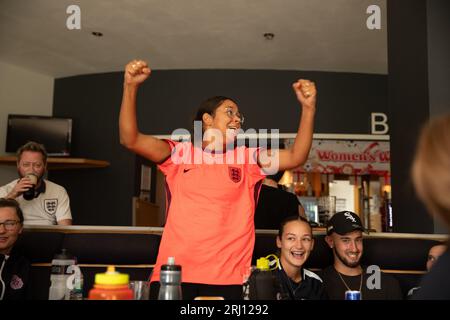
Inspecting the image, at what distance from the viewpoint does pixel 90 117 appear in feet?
19.7

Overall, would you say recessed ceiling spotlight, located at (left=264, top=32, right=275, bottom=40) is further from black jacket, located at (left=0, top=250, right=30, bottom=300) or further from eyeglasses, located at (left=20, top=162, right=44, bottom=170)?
black jacket, located at (left=0, top=250, right=30, bottom=300)

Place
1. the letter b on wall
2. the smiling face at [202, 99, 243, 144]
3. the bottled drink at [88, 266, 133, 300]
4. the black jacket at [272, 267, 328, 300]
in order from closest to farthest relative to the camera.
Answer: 1. the bottled drink at [88, 266, 133, 300]
2. the smiling face at [202, 99, 243, 144]
3. the black jacket at [272, 267, 328, 300]
4. the letter b on wall

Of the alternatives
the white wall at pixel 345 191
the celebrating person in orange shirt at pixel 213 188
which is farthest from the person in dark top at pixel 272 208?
the white wall at pixel 345 191

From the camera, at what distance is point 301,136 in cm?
162

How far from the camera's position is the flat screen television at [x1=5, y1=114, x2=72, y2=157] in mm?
5660

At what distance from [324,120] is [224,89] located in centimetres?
110

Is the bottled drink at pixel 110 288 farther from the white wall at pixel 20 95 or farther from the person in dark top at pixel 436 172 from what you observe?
the white wall at pixel 20 95

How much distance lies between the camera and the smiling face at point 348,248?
7.45ft

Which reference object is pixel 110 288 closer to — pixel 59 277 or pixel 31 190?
pixel 59 277

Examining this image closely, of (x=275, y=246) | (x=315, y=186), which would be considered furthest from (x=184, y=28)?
(x=275, y=246)

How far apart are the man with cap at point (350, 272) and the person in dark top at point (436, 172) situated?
1.43m

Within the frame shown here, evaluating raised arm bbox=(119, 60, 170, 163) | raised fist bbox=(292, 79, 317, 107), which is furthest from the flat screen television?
raised fist bbox=(292, 79, 317, 107)

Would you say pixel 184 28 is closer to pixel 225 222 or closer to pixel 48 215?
pixel 48 215

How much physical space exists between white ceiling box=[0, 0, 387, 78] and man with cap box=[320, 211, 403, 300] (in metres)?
2.34
